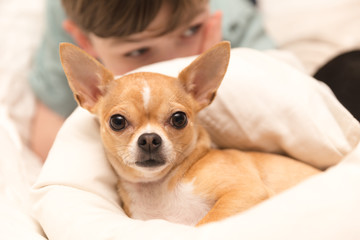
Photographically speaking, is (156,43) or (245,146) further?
(156,43)

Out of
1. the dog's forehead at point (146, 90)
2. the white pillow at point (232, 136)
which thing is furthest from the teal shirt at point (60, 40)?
the dog's forehead at point (146, 90)

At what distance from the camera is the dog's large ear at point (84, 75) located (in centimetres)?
124

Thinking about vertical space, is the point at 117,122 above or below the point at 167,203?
above

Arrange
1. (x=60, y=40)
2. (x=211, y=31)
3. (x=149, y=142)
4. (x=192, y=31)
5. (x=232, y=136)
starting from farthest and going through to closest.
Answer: (x=60, y=40) < (x=211, y=31) < (x=192, y=31) < (x=232, y=136) < (x=149, y=142)

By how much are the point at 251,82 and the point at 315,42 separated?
51.6 inches

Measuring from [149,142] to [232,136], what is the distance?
0.42 metres

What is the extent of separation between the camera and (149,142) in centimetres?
115

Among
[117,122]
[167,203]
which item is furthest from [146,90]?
[167,203]

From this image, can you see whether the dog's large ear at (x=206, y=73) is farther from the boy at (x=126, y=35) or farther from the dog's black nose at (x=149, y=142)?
the boy at (x=126, y=35)

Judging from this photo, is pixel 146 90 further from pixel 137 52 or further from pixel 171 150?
pixel 137 52

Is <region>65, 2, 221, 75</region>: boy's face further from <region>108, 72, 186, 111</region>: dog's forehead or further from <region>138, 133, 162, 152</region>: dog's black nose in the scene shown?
Result: <region>138, 133, 162, 152</region>: dog's black nose

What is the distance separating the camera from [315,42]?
2.45 m

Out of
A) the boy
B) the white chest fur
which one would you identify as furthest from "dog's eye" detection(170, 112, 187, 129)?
the boy

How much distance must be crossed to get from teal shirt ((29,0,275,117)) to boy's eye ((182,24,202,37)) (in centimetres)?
57
